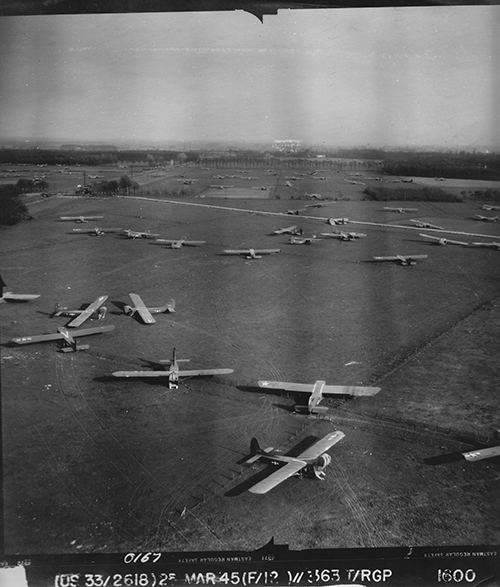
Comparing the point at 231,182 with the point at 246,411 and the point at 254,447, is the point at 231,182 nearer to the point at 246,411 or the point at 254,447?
the point at 246,411

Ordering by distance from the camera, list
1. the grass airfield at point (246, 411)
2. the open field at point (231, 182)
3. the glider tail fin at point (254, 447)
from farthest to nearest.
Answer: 1. the open field at point (231, 182)
2. the glider tail fin at point (254, 447)
3. the grass airfield at point (246, 411)

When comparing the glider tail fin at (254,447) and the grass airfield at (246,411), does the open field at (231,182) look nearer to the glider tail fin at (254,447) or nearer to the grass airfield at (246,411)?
the grass airfield at (246,411)

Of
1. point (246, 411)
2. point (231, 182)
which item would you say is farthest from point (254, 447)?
point (231, 182)

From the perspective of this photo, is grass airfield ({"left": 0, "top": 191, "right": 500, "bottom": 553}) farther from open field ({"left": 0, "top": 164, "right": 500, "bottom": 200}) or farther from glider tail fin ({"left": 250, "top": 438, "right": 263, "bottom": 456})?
open field ({"left": 0, "top": 164, "right": 500, "bottom": 200})

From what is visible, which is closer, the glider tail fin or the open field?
the glider tail fin

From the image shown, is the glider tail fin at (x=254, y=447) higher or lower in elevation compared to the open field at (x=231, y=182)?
lower

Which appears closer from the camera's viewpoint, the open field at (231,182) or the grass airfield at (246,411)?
the grass airfield at (246,411)

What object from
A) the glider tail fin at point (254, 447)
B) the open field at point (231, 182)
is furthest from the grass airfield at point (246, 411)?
the open field at point (231, 182)

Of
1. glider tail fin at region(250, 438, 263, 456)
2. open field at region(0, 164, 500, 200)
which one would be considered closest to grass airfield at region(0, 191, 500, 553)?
glider tail fin at region(250, 438, 263, 456)
